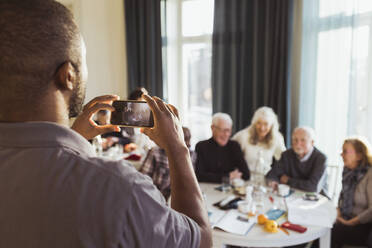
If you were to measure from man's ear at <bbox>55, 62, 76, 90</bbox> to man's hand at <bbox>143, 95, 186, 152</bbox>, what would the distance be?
6.3 inches

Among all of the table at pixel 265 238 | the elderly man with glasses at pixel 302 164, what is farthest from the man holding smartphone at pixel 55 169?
the elderly man with glasses at pixel 302 164

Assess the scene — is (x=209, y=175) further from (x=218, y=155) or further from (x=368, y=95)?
(x=368, y=95)

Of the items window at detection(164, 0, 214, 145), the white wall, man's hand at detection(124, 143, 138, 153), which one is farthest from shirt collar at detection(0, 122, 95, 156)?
the white wall

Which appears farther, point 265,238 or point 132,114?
point 265,238

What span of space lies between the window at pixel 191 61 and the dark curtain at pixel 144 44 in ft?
0.46

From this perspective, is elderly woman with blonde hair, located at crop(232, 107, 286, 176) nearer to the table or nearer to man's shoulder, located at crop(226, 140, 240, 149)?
man's shoulder, located at crop(226, 140, 240, 149)

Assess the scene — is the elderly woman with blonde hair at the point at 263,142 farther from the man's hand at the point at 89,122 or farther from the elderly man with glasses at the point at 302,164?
the man's hand at the point at 89,122

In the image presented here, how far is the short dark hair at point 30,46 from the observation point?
1.70 ft

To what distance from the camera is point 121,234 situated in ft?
1.60

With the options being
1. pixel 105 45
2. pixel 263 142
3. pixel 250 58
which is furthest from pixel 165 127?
pixel 105 45

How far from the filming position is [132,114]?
0.85 m

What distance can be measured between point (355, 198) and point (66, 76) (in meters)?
2.57

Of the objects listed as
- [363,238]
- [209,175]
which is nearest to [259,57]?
[209,175]

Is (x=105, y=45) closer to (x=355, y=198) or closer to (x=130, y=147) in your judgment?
(x=130, y=147)
